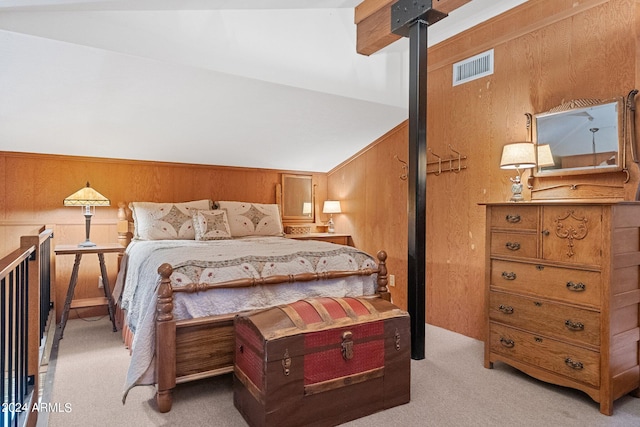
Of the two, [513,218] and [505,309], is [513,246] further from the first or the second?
[505,309]

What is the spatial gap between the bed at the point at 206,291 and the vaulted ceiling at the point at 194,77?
1232 mm

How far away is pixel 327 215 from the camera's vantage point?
552cm

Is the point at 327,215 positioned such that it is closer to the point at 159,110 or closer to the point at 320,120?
the point at 320,120

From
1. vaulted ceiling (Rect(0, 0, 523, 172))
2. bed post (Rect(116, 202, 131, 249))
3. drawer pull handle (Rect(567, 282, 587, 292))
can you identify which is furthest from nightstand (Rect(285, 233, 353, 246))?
drawer pull handle (Rect(567, 282, 587, 292))

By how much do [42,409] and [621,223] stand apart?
3365 mm

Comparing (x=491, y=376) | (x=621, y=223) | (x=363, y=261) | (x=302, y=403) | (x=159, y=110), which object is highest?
(x=159, y=110)

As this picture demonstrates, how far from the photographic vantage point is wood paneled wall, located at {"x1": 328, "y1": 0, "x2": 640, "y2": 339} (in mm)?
2592

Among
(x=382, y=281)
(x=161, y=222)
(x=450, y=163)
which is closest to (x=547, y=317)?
(x=382, y=281)

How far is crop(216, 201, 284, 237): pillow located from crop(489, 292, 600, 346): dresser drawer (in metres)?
2.37

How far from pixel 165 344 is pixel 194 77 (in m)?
2.15

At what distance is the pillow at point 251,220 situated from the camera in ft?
13.6

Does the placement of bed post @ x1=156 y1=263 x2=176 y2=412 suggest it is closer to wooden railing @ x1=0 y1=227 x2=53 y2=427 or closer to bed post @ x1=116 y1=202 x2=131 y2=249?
wooden railing @ x1=0 y1=227 x2=53 y2=427

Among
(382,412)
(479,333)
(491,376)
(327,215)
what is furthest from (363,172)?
(382,412)

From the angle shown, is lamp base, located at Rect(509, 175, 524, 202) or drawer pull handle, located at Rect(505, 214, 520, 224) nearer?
drawer pull handle, located at Rect(505, 214, 520, 224)
